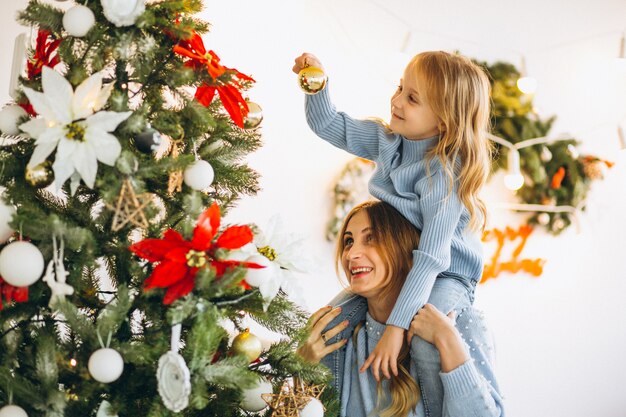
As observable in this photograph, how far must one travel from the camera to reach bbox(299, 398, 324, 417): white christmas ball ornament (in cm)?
120

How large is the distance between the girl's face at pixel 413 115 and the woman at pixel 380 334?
177 millimetres

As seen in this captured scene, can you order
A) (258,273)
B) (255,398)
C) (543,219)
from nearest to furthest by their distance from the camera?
(258,273) < (255,398) < (543,219)

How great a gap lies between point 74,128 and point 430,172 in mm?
806

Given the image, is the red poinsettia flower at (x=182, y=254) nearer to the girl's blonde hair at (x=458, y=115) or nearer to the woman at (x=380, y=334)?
the woman at (x=380, y=334)

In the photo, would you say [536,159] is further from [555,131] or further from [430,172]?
[430,172]

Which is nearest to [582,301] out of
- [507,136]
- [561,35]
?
[507,136]

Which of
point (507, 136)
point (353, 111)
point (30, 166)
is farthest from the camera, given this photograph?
point (507, 136)

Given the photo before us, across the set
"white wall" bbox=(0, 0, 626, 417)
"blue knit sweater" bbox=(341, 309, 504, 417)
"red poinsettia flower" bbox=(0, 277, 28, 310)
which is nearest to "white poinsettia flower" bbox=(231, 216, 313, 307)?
"red poinsettia flower" bbox=(0, 277, 28, 310)

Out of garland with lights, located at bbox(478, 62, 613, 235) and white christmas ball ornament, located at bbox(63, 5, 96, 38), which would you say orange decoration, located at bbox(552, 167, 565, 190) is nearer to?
garland with lights, located at bbox(478, 62, 613, 235)

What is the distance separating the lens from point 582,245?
10.9 ft

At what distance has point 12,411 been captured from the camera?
964 mm

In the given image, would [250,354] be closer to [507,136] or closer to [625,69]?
[507,136]

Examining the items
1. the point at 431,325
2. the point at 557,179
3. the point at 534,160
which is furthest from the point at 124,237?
the point at 557,179

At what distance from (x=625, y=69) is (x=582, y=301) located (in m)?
1.05
